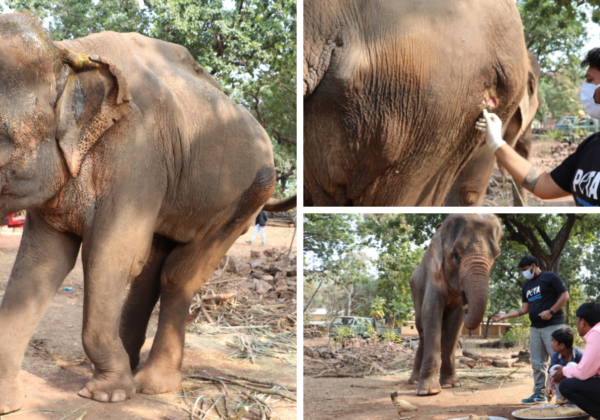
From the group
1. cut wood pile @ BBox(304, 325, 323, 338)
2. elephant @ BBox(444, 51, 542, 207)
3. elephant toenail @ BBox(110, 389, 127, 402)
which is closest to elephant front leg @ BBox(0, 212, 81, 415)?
elephant toenail @ BBox(110, 389, 127, 402)

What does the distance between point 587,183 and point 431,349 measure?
218 centimetres

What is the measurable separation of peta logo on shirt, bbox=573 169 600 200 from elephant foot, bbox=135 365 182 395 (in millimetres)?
2566

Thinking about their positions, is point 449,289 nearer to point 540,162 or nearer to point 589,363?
point 589,363

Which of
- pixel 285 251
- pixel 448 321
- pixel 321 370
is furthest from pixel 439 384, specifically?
pixel 285 251

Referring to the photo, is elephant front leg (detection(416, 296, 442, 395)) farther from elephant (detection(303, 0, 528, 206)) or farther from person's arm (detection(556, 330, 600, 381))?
elephant (detection(303, 0, 528, 206))

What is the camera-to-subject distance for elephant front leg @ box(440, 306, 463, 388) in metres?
4.00

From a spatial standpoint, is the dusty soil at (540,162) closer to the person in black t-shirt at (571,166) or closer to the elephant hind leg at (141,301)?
the elephant hind leg at (141,301)

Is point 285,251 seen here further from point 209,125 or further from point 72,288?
point 209,125

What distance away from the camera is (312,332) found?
7.55 ft

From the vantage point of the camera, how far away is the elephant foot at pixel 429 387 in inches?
140

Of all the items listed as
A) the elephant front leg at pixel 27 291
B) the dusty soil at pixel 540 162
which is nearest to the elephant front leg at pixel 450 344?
the elephant front leg at pixel 27 291

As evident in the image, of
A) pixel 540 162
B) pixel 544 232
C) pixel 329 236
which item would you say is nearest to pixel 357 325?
pixel 329 236

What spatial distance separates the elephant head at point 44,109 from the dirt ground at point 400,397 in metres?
1.55

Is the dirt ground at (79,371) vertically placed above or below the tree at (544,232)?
below
